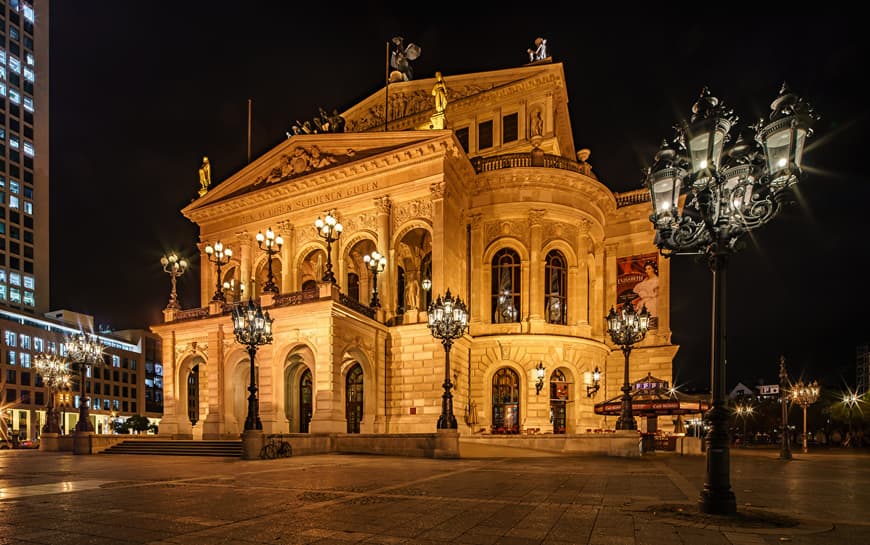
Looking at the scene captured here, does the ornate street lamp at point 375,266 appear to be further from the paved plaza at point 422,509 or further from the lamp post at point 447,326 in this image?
the paved plaza at point 422,509

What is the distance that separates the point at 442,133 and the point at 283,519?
87.6 ft

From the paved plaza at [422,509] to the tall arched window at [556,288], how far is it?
71.3 ft

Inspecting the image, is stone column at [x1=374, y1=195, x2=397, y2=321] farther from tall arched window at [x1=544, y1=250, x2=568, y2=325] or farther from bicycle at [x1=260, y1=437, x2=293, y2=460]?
bicycle at [x1=260, y1=437, x2=293, y2=460]

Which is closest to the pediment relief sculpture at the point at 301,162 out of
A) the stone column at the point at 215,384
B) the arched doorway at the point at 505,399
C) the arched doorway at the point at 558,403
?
the stone column at the point at 215,384

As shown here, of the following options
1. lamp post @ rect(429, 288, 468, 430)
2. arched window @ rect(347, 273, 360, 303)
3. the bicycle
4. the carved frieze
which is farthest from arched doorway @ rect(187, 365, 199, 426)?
lamp post @ rect(429, 288, 468, 430)

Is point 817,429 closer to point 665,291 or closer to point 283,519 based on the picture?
point 665,291

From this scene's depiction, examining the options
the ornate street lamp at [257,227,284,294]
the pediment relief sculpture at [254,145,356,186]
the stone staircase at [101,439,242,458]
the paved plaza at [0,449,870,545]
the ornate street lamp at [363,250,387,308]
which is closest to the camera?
the paved plaza at [0,449,870,545]

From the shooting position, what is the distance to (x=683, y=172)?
9641mm

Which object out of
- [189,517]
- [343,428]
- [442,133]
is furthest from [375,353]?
[189,517]

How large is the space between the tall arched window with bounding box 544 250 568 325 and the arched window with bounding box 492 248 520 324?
1.96 metres

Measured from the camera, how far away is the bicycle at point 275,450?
20645 millimetres

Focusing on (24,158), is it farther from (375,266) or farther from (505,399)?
(505,399)

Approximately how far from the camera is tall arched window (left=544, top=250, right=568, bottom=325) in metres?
36.2

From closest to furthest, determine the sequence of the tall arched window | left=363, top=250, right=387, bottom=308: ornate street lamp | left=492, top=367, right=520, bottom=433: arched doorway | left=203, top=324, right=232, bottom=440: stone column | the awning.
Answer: the awning → left=203, top=324, right=232, bottom=440: stone column → left=363, top=250, right=387, bottom=308: ornate street lamp → left=492, top=367, right=520, bottom=433: arched doorway → the tall arched window
